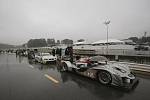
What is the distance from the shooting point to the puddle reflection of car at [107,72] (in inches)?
189

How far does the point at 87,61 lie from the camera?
6.52 metres

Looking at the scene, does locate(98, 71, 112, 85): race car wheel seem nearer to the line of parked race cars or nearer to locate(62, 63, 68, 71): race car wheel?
the line of parked race cars

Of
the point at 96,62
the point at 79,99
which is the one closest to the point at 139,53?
the point at 96,62

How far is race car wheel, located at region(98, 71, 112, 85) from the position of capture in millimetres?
5159

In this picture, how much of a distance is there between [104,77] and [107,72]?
327 millimetres

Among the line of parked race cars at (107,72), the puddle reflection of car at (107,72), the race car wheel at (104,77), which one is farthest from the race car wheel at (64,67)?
the race car wheel at (104,77)

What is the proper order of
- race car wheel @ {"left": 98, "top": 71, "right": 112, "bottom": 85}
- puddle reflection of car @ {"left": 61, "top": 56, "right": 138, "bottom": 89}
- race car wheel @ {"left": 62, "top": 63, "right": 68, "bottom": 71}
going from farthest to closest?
race car wheel @ {"left": 62, "top": 63, "right": 68, "bottom": 71} → race car wheel @ {"left": 98, "top": 71, "right": 112, "bottom": 85} → puddle reflection of car @ {"left": 61, "top": 56, "right": 138, "bottom": 89}

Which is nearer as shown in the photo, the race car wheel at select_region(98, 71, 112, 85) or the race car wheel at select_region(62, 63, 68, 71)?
the race car wheel at select_region(98, 71, 112, 85)

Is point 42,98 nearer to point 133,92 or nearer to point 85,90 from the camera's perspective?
point 85,90

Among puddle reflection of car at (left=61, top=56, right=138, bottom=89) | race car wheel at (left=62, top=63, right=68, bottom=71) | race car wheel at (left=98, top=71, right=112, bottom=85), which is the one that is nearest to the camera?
puddle reflection of car at (left=61, top=56, right=138, bottom=89)

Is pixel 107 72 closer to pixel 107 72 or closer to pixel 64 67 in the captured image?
pixel 107 72

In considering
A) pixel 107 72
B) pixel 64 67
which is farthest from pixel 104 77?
pixel 64 67

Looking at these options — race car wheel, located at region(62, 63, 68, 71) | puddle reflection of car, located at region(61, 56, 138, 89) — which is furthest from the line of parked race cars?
race car wheel, located at region(62, 63, 68, 71)

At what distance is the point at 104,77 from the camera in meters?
5.40
